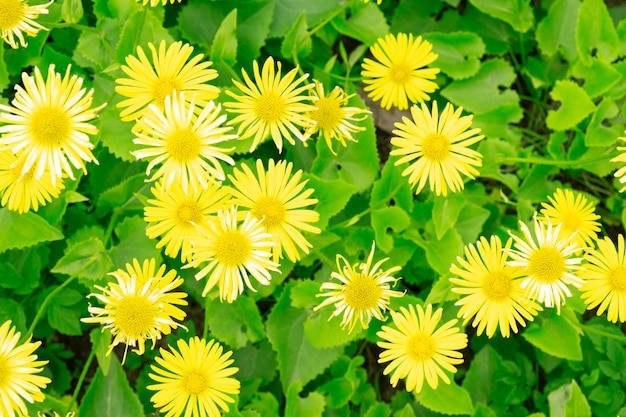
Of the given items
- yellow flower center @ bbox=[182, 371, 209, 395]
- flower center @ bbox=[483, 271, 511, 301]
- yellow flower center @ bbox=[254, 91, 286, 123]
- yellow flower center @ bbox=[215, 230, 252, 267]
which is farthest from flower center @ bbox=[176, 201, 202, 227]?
flower center @ bbox=[483, 271, 511, 301]

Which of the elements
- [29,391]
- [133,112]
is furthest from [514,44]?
[29,391]

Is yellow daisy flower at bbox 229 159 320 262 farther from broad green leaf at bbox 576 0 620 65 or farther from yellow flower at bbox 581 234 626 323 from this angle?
broad green leaf at bbox 576 0 620 65

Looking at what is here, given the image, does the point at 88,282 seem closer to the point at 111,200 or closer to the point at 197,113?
the point at 111,200

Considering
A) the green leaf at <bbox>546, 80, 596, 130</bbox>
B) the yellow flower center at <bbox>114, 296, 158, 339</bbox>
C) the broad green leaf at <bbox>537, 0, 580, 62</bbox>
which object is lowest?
the yellow flower center at <bbox>114, 296, 158, 339</bbox>

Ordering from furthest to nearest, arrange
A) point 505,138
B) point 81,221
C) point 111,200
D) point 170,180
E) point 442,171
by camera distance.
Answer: point 505,138 → point 81,221 → point 111,200 → point 442,171 → point 170,180

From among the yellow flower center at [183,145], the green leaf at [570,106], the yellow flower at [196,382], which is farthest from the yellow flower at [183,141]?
the green leaf at [570,106]
